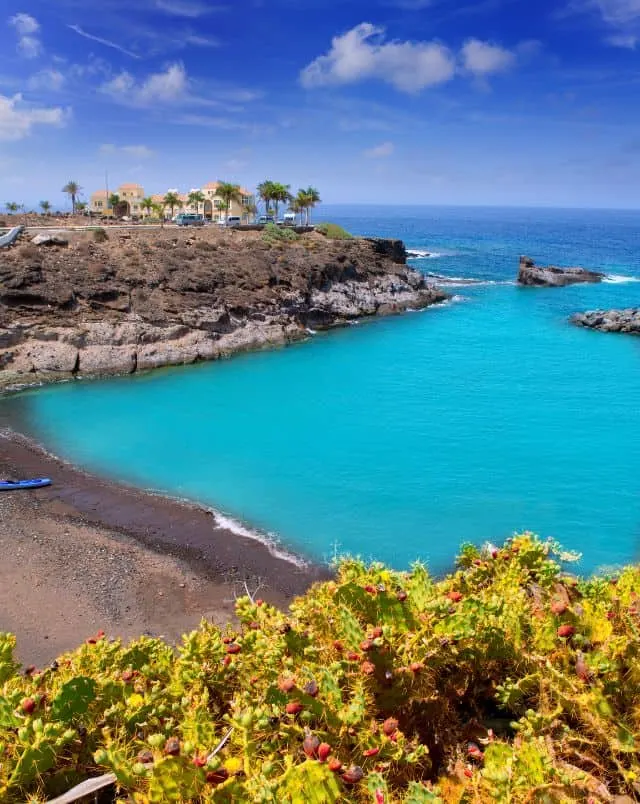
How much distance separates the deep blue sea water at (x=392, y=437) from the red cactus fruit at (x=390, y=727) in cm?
1690

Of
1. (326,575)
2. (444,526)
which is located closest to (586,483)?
(444,526)

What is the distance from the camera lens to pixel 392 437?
3653cm

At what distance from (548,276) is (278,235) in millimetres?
46161

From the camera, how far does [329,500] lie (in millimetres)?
28672

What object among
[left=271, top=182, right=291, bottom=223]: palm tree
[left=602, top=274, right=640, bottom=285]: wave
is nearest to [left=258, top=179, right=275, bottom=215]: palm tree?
[left=271, top=182, right=291, bottom=223]: palm tree

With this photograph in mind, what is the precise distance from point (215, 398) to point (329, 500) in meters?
17.6

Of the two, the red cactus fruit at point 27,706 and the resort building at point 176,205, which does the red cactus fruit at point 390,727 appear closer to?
the red cactus fruit at point 27,706

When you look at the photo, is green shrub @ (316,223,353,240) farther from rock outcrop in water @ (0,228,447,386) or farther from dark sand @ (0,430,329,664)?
dark sand @ (0,430,329,664)

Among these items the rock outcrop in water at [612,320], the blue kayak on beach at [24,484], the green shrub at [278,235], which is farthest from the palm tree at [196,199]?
the blue kayak on beach at [24,484]

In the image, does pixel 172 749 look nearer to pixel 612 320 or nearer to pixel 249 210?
pixel 612 320

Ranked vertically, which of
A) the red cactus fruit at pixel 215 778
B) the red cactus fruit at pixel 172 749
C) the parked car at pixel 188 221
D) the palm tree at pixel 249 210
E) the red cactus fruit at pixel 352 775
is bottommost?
the red cactus fruit at pixel 215 778

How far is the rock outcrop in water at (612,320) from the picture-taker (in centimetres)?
6506

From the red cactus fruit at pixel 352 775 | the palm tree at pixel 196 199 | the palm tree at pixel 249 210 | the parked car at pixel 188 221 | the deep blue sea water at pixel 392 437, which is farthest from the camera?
the palm tree at pixel 196 199

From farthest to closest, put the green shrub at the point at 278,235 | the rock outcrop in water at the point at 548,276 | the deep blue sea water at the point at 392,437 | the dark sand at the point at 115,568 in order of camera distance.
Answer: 1. the rock outcrop in water at the point at 548,276
2. the green shrub at the point at 278,235
3. the deep blue sea water at the point at 392,437
4. the dark sand at the point at 115,568
